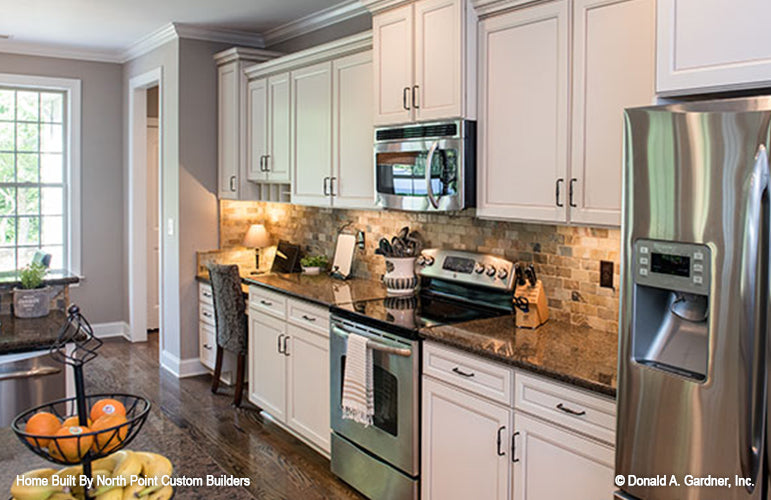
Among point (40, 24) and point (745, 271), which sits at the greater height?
point (40, 24)

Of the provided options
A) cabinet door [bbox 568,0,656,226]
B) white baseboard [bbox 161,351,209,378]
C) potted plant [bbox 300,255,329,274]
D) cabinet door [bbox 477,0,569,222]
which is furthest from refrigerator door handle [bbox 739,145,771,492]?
white baseboard [bbox 161,351,209,378]

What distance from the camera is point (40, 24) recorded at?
17.4ft


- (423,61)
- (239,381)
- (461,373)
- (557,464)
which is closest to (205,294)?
(239,381)

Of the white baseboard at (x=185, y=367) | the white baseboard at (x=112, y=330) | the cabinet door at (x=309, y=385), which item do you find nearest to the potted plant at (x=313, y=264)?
the cabinet door at (x=309, y=385)

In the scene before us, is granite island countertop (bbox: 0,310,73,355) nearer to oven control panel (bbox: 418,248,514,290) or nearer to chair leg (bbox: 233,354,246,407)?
chair leg (bbox: 233,354,246,407)

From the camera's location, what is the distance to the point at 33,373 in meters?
2.61

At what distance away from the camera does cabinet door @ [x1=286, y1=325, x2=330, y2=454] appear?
3.69 meters

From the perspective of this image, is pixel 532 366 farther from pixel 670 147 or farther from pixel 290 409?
pixel 290 409

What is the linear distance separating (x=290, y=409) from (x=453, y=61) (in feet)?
7.22

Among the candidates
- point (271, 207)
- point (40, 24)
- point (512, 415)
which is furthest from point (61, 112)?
point (512, 415)

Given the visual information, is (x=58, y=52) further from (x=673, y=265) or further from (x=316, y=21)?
(x=673, y=265)

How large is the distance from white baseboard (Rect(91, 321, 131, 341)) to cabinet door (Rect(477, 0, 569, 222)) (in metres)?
4.89

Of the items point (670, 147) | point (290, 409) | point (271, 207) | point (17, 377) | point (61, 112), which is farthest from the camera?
point (61, 112)

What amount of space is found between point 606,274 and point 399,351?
94 cm
